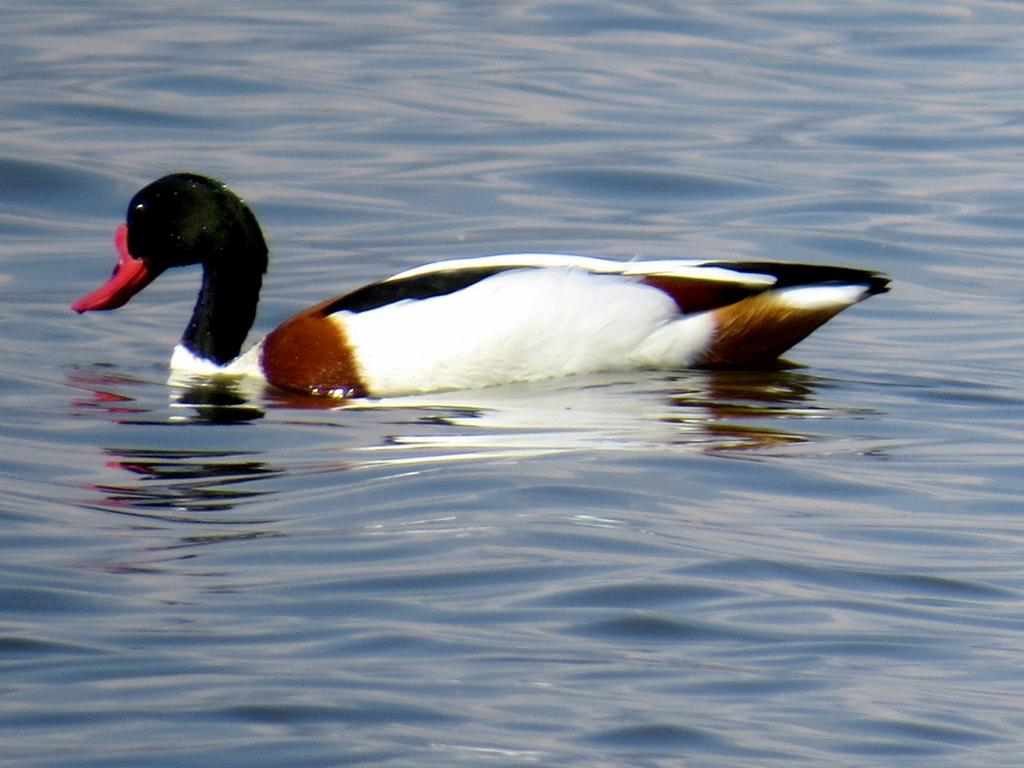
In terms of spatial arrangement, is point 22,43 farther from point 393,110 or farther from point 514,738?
point 514,738

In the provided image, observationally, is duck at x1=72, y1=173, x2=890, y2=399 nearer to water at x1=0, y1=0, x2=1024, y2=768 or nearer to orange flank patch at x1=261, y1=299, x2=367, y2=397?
orange flank patch at x1=261, y1=299, x2=367, y2=397

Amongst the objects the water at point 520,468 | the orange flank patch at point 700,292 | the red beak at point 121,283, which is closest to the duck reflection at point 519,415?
the water at point 520,468

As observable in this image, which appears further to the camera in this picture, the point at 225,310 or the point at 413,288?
the point at 225,310

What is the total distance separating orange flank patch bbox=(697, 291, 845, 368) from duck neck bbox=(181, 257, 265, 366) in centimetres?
189

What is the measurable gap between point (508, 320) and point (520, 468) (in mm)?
1759

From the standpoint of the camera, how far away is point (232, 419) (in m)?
8.01

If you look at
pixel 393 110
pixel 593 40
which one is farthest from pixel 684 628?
pixel 593 40

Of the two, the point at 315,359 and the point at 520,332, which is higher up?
the point at 520,332

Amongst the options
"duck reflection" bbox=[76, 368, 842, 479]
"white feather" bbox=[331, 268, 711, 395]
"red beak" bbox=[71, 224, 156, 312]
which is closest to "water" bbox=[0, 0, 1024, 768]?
"duck reflection" bbox=[76, 368, 842, 479]

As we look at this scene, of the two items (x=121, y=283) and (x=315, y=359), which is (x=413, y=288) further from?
(x=121, y=283)

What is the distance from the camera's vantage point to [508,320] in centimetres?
855

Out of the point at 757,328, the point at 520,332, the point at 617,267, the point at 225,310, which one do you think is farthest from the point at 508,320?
the point at 225,310

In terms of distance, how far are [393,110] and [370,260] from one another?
13.0 ft

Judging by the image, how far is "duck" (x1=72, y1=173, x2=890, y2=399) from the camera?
8.50m
